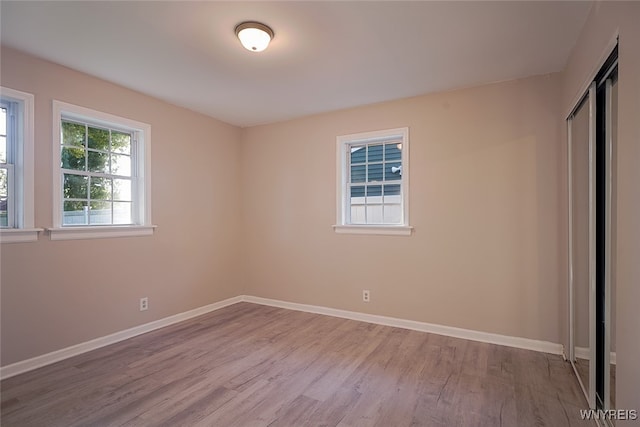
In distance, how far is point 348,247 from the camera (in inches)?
161

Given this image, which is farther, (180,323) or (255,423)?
(180,323)

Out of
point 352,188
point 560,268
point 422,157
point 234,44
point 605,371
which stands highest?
point 234,44

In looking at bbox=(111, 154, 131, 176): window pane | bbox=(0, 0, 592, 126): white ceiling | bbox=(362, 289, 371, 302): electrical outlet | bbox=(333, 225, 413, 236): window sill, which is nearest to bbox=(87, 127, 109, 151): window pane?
Result: bbox=(111, 154, 131, 176): window pane

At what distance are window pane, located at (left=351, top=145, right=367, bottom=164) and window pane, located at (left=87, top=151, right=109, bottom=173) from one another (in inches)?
111

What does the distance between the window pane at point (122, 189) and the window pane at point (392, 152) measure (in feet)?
9.88

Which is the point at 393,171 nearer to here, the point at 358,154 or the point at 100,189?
the point at 358,154

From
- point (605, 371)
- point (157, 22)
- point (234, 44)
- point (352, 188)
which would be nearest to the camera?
point (605, 371)

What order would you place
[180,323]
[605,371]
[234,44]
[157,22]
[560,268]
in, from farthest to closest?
[180,323] < [560,268] < [234,44] < [157,22] < [605,371]

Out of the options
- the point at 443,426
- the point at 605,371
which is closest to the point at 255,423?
the point at 443,426

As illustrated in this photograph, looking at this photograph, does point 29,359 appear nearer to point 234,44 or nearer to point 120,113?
point 120,113

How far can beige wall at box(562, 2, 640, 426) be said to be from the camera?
1.38 meters

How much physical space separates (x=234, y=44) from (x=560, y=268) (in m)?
3.48

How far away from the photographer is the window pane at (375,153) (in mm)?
4035

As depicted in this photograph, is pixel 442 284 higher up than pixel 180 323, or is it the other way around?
pixel 442 284
